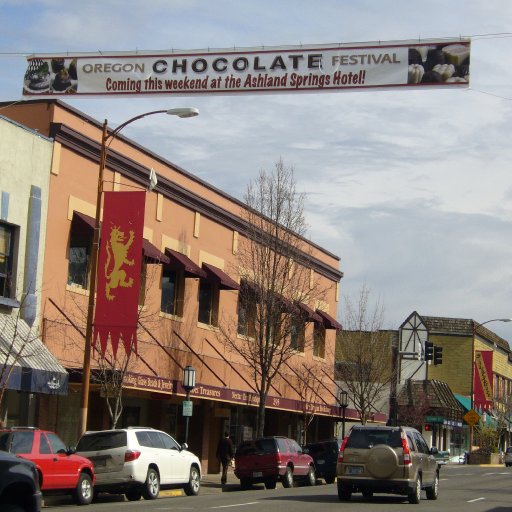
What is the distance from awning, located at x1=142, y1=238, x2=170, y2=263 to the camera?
30953mm

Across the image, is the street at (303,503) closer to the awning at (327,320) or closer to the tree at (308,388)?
the tree at (308,388)

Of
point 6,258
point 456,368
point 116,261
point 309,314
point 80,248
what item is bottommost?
point 6,258

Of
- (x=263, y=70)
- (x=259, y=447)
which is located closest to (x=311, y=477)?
(x=259, y=447)

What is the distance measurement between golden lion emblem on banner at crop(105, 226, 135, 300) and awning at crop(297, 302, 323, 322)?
34.6 feet

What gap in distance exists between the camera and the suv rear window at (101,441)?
23.4 metres

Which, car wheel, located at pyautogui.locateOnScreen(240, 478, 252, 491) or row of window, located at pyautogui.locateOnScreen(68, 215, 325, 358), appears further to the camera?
car wheel, located at pyautogui.locateOnScreen(240, 478, 252, 491)

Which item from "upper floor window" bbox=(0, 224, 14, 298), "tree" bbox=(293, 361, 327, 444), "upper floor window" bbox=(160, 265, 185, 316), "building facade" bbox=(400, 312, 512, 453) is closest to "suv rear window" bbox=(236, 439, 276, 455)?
"upper floor window" bbox=(160, 265, 185, 316)

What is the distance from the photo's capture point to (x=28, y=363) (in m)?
25.4

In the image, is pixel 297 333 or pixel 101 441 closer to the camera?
pixel 101 441

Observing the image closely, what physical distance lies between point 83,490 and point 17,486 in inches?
462

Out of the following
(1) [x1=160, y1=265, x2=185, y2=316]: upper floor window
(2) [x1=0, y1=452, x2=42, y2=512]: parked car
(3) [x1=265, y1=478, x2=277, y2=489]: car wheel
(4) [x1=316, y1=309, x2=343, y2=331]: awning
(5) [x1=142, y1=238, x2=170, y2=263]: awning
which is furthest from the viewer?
(4) [x1=316, y1=309, x2=343, y2=331]: awning

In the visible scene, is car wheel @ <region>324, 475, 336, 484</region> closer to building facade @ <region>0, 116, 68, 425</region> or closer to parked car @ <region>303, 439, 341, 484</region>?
parked car @ <region>303, 439, 341, 484</region>

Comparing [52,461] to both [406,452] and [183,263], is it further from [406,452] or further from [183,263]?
[183,263]

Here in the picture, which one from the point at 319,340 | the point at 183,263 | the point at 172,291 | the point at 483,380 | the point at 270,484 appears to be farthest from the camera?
the point at 483,380
